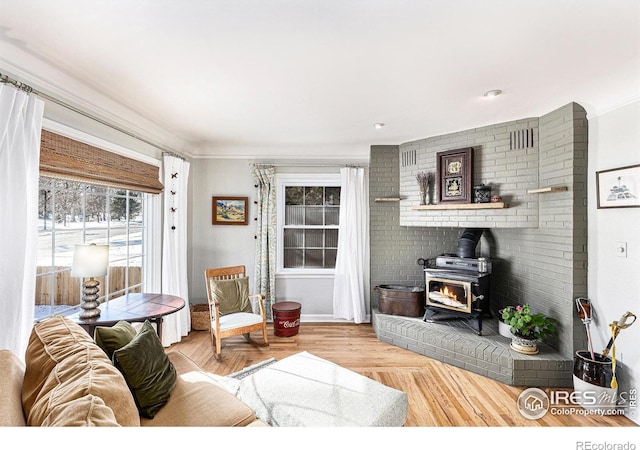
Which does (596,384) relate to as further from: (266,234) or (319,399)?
(266,234)

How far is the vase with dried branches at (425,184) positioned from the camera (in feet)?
11.3

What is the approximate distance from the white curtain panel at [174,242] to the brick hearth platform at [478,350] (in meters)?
2.33

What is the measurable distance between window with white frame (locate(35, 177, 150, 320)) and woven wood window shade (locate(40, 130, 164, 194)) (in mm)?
202

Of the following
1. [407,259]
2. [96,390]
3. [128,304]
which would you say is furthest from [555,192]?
[128,304]

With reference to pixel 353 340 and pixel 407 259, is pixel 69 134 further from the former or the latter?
pixel 407 259

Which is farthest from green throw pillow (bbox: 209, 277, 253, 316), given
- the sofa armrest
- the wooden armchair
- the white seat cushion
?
the sofa armrest

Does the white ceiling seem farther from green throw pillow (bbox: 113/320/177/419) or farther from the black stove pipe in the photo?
green throw pillow (bbox: 113/320/177/419)

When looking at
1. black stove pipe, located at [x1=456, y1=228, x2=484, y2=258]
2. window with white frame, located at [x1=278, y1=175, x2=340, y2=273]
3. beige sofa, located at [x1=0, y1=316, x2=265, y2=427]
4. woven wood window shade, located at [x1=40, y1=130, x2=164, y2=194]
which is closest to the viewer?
beige sofa, located at [x1=0, y1=316, x2=265, y2=427]

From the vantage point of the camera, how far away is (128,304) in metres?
2.38

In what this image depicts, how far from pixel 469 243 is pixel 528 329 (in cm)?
105

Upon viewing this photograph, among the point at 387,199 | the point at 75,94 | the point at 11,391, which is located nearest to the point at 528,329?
the point at 387,199

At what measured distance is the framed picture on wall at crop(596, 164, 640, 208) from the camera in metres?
2.07

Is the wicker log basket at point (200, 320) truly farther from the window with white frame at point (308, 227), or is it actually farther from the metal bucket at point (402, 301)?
the metal bucket at point (402, 301)

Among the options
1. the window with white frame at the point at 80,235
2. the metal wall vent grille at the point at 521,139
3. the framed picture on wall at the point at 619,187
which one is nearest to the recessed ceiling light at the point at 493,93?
the metal wall vent grille at the point at 521,139
